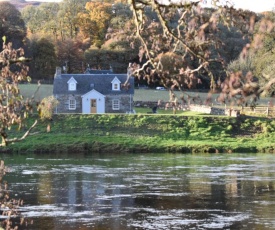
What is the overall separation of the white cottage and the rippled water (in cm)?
2534

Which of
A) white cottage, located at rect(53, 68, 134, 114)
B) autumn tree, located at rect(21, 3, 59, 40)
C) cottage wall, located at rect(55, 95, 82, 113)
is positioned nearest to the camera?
white cottage, located at rect(53, 68, 134, 114)

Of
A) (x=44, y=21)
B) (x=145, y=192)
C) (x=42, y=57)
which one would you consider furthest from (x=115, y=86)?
(x=44, y=21)

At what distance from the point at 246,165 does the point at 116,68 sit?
57.5m

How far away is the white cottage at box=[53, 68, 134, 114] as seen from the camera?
222 ft

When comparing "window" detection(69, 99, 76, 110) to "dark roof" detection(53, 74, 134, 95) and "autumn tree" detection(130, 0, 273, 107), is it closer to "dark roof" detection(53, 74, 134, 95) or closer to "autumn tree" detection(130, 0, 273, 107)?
"dark roof" detection(53, 74, 134, 95)

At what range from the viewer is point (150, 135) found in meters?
54.9

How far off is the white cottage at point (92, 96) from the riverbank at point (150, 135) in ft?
29.2

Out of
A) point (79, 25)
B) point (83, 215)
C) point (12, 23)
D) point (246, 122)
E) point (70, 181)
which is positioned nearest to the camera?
point (83, 215)

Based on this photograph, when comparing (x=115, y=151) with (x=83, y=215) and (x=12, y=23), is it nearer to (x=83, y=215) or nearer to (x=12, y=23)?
(x=83, y=215)

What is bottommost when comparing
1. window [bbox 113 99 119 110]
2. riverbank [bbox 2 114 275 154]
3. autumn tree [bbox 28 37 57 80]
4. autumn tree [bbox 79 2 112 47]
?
riverbank [bbox 2 114 275 154]

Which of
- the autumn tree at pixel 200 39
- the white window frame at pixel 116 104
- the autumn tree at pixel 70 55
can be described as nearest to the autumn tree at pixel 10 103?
the autumn tree at pixel 200 39

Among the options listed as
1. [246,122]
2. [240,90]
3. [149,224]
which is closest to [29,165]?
[149,224]

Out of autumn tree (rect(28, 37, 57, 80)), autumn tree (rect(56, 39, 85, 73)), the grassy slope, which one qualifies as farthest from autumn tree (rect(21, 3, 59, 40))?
the grassy slope

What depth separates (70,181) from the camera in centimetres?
3142
